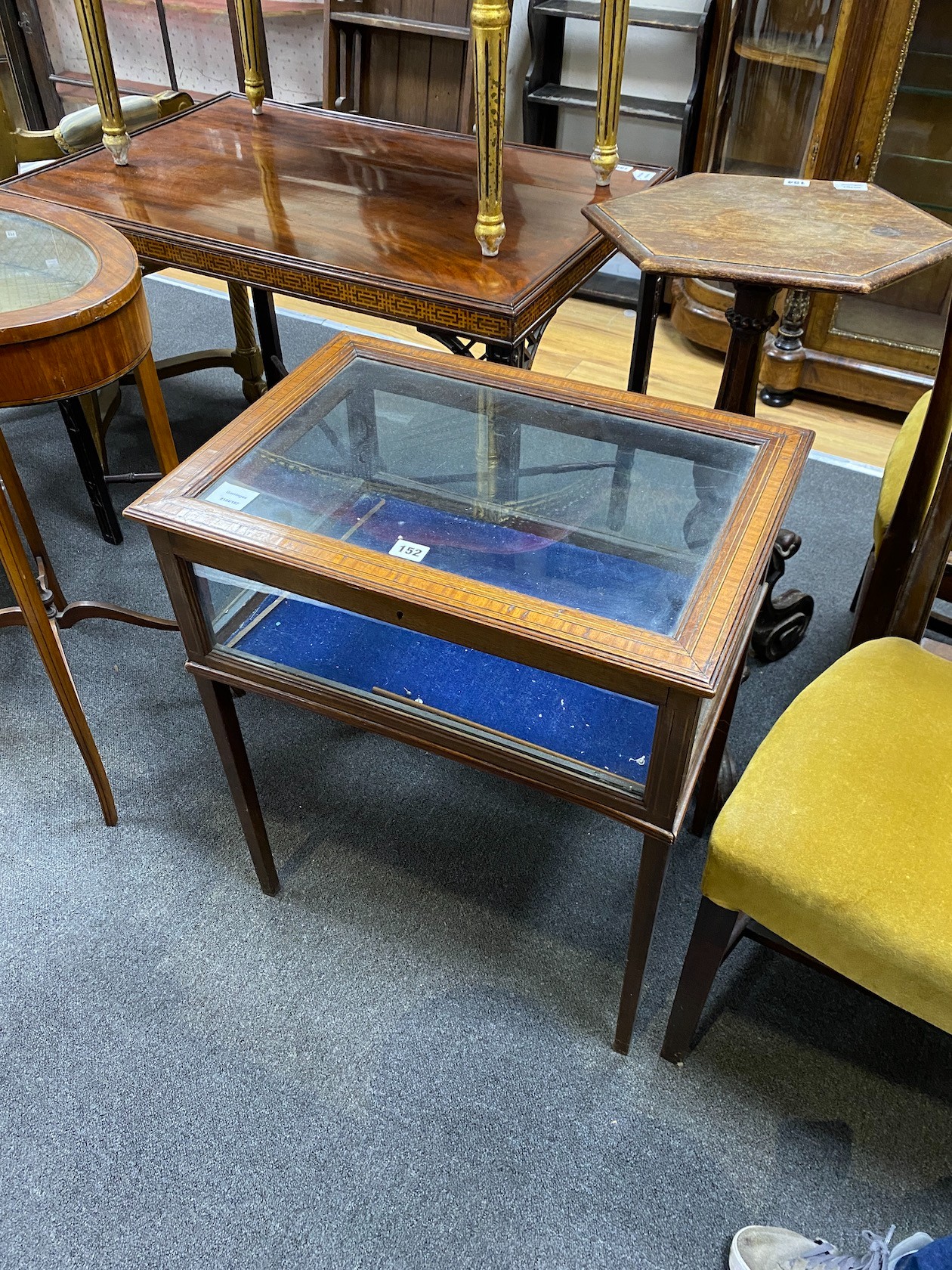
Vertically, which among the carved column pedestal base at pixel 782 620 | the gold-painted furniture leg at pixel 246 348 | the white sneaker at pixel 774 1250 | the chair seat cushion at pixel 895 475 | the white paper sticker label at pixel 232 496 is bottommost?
the white sneaker at pixel 774 1250

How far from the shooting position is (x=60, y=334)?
1.22 meters

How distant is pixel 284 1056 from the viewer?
1273mm

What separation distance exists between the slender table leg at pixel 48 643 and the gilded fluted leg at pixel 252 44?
A: 50.9 inches

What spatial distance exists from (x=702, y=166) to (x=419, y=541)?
2.16 metres

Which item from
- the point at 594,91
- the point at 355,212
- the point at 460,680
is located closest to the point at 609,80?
the point at 355,212

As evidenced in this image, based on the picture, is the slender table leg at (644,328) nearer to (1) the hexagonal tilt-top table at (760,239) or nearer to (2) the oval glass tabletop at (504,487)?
(1) the hexagonal tilt-top table at (760,239)

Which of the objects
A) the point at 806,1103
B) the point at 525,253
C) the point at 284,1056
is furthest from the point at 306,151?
the point at 806,1103

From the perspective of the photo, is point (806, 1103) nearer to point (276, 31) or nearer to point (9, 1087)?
point (9, 1087)

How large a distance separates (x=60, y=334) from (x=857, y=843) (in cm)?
114

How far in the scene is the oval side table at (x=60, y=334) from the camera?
1219mm

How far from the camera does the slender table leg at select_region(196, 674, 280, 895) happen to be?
1226 mm

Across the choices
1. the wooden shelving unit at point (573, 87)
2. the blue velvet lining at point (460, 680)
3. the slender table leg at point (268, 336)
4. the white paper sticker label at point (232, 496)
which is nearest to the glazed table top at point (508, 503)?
the white paper sticker label at point (232, 496)

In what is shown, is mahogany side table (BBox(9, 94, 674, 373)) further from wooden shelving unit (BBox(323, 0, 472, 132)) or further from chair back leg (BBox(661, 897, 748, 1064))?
chair back leg (BBox(661, 897, 748, 1064))

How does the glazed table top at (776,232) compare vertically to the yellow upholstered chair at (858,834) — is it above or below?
above
